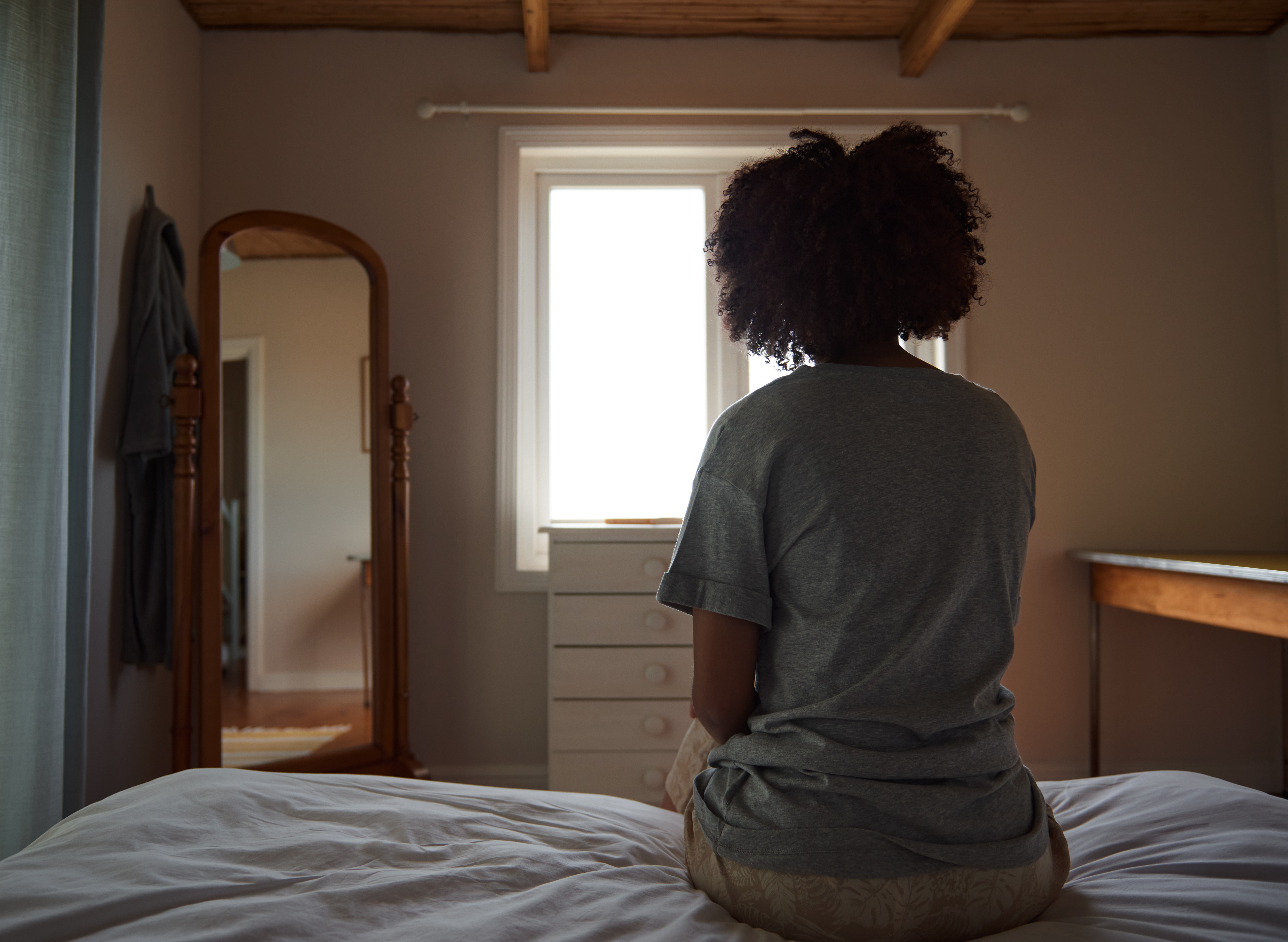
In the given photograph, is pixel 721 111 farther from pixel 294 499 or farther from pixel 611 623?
pixel 294 499

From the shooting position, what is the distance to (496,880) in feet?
2.57

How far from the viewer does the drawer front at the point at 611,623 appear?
2.27 metres

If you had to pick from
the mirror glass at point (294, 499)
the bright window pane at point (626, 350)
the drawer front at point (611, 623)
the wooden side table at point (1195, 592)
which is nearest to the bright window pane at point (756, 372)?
the bright window pane at point (626, 350)

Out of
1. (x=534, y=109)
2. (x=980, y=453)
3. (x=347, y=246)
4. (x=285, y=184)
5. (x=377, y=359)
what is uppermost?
(x=534, y=109)

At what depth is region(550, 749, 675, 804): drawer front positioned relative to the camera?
2.27 m

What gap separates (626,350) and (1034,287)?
4.53 feet

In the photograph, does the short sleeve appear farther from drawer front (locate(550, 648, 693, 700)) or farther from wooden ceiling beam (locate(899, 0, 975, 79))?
wooden ceiling beam (locate(899, 0, 975, 79))

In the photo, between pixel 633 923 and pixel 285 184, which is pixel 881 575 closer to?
pixel 633 923

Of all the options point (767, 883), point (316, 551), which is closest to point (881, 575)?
point (767, 883)

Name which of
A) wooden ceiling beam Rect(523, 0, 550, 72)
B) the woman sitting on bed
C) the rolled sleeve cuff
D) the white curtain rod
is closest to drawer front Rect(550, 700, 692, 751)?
the woman sitting on bed

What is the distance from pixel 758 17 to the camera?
2.63 meters

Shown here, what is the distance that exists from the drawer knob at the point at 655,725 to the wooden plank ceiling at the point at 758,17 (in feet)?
6.79

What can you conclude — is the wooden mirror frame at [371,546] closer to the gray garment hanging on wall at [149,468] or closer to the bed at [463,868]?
the gray garment hanging on wall at [149,468]

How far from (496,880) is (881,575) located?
470 millimetres
